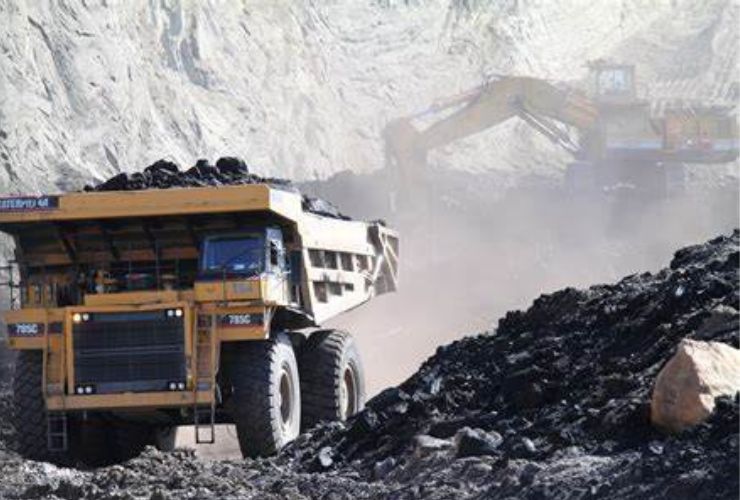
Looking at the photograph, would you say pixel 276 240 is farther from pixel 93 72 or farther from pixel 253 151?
pixel 253 151

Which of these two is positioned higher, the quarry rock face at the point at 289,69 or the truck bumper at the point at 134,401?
the quarry rock face at the point at 289,69

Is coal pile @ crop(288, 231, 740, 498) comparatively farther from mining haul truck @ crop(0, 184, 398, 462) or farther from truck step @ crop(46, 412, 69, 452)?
truck step @ crop(46, 412, 69, 452)

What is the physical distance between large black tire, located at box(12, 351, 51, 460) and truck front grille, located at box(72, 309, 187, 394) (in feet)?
1.64

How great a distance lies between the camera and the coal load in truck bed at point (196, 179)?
54.0 ft

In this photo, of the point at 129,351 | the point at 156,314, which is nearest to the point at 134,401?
the point at 129,351

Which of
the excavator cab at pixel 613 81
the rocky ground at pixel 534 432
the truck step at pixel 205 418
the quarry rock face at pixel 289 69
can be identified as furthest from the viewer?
the excavator cab at pixel 613 81

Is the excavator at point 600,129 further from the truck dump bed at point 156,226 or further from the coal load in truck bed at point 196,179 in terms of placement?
the truck dump bed at point 156,226

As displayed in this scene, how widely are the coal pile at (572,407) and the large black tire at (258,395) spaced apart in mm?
452

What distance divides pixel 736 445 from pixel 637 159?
30418mm

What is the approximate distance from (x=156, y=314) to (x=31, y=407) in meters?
1.53

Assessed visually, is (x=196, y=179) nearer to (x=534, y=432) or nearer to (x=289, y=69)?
(x=534, y=432)

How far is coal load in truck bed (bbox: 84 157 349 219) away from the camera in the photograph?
54.0ft

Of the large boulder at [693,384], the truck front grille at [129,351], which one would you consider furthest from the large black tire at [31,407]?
the large boulder at [693,384]

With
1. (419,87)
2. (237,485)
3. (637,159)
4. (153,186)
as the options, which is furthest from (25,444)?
(419,87)
